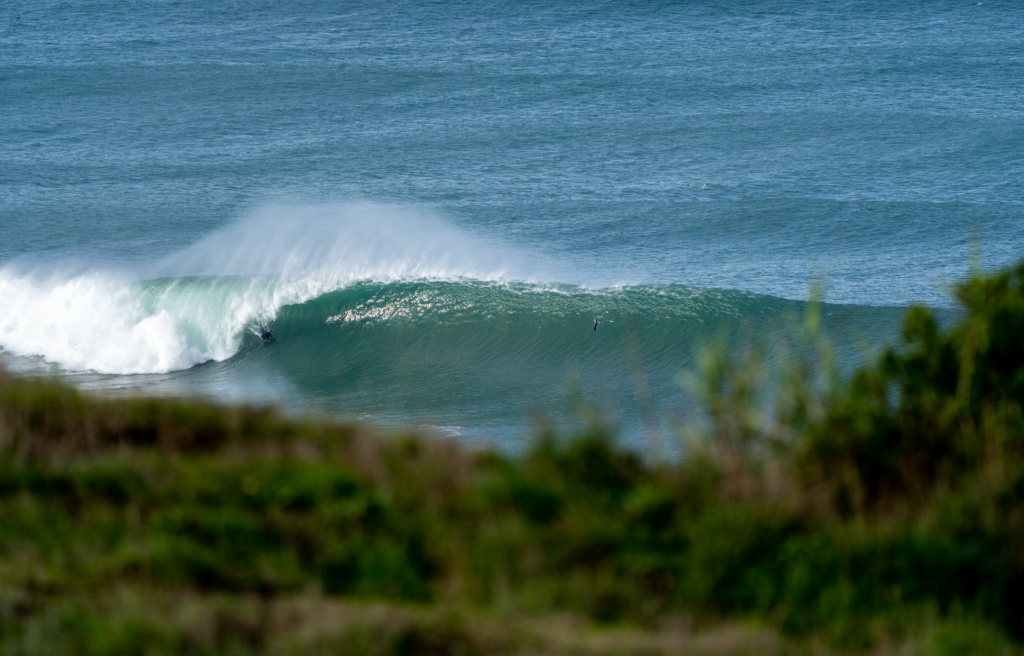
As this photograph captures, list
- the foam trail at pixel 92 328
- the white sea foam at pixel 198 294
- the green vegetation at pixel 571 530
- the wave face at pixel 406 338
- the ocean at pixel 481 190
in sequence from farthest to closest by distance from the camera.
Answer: the white sea foam at pixel 198 294
the foam trail at pixel 92 328
the ocean at pixel 481 190
the wave face at pixel 406 338
the green vegetation at pixel 571 530

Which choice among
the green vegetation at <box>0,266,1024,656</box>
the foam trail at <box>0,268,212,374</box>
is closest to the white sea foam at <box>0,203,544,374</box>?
the foam trail at <box>0,268,212,374</box>

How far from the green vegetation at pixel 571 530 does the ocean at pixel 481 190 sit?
635 mm

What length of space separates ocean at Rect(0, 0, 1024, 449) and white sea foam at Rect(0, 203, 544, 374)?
0.29 feet

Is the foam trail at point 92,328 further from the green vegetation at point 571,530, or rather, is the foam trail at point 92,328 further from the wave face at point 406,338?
the green vegetation at point 571,530

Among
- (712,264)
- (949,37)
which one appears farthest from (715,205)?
(949,37)

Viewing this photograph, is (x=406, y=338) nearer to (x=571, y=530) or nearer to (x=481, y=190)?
(x=571, y=530)

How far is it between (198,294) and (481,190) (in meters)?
14.5

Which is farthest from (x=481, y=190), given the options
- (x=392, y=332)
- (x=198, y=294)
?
(x=392, y=332)

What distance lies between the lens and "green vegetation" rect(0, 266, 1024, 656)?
371 cm

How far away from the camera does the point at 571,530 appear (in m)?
4.28

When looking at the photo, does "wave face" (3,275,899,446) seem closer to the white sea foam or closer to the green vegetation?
the white sea foam

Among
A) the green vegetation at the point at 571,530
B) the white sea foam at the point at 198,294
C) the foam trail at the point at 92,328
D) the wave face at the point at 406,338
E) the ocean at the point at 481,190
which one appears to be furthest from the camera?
the white sea foam at the point at 198,294

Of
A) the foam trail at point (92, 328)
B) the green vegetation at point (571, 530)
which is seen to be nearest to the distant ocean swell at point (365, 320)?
the foam trail at point (92, 328)

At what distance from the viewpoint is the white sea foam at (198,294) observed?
68.2 feet
